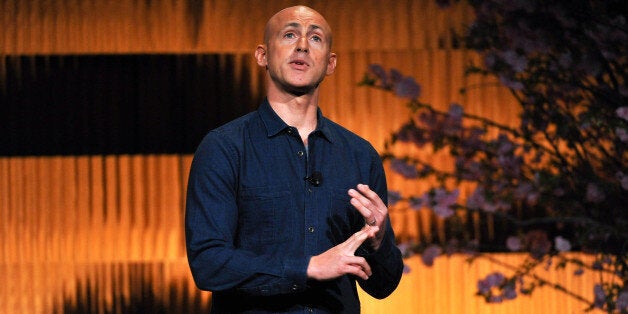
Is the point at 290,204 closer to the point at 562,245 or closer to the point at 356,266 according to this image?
the point at 356,266

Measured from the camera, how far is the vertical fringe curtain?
384 centimetres

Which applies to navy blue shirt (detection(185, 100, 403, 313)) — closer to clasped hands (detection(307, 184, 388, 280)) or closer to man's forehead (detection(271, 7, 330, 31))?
clasped hands (detection(307, 184, 388, 280))

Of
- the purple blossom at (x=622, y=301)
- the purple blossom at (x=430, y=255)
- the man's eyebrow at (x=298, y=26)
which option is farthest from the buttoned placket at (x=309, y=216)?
the purple blossom at (x=430, y=255)

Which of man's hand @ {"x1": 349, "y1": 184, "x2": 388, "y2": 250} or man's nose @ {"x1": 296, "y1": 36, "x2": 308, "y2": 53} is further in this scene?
man's nose @ {"x1": 296, "y1": 36, "x2": 308, "y2": 53}

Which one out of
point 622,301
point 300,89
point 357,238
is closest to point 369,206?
point 357,238

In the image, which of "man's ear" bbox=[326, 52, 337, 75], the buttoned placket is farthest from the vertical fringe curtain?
the buttoned placket

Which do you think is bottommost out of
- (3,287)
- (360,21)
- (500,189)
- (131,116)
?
(3,287)

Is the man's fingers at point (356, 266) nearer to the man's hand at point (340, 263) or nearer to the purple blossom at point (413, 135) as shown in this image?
the man's hand at point (340, 263)

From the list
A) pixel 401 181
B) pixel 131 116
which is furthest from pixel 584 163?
pixel 131 116

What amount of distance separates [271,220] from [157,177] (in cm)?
230

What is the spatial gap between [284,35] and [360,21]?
2208mm

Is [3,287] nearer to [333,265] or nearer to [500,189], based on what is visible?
[500,189]

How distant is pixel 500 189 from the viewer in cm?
319

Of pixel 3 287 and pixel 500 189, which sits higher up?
pixel 500 189
